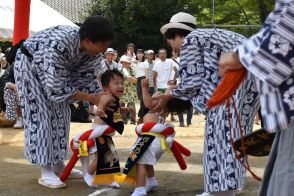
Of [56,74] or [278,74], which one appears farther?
[56,74]

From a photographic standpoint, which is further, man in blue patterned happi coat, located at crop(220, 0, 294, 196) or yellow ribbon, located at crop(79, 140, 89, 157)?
yellow ribbon, located at crop(79, 140, 89, 157)

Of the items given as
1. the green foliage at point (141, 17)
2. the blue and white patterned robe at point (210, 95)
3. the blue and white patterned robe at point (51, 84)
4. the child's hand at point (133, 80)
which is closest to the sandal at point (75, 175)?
the blue and white patterned robe at point (51, 84)

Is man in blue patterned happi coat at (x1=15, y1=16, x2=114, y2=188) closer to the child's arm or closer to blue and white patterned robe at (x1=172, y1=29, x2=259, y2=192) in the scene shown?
the child's arm

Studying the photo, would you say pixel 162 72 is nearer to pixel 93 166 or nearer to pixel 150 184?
pixel 93 166

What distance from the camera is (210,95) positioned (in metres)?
4.09

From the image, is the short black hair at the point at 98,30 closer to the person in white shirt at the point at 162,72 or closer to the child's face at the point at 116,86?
the child's face at the point at 116,86

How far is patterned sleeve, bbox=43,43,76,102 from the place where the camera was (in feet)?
15.4

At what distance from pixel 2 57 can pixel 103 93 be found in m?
7.44

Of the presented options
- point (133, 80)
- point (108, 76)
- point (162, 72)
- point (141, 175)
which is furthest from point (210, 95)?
point (133, 80)

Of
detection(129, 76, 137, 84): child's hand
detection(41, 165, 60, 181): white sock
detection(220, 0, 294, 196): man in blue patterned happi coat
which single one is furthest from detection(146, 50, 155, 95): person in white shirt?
detection(220, 0, 294, 196): man in blue patterned happi coat

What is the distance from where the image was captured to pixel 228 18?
21562mm

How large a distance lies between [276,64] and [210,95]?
1.78m

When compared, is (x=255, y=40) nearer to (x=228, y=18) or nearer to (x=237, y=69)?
(x=237, y=69)

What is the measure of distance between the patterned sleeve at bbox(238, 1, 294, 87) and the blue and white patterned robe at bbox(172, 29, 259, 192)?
173 cm
